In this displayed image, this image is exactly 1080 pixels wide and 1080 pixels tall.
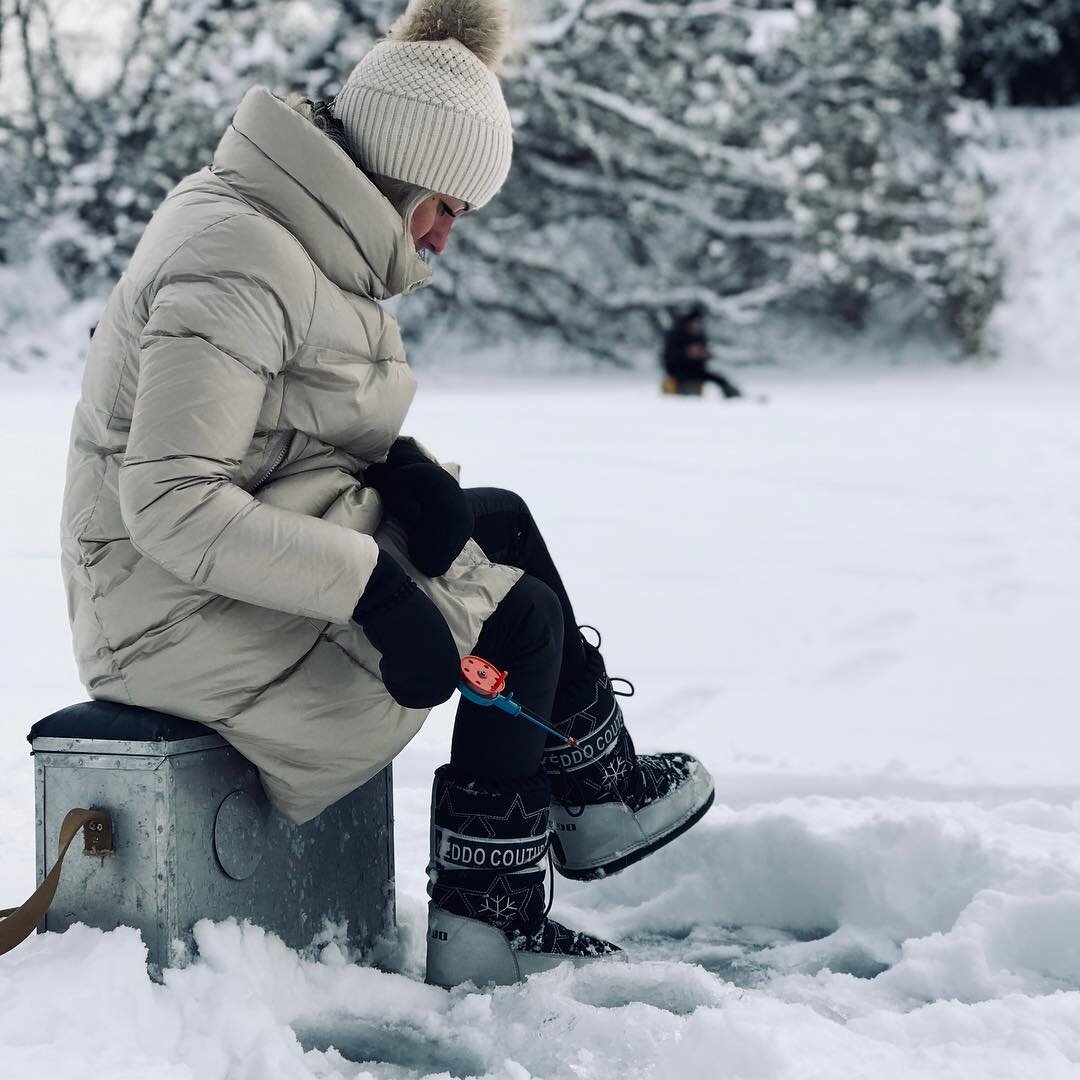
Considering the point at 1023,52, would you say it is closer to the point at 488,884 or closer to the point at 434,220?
the point at 434,220

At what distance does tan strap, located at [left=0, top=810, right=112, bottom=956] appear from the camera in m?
1.51

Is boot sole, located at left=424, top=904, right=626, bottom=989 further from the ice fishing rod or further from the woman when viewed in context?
the ice fishing rod

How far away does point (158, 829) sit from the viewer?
5.12ft

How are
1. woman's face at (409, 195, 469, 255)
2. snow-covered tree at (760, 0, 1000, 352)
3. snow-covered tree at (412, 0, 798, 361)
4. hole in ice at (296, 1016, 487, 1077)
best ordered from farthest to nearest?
1. snow-covered tree at (760, 0, 1000, 352)
2. snow-covered tree at (412, 0, 798, 361)
3. woman's face at (409, 195, 469, 255)
4. hole in ice at (296, 1016, 487, 1077)

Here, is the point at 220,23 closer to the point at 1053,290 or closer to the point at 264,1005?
the point at 1053,290

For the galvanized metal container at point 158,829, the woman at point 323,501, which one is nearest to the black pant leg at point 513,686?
the woman at point 323,501

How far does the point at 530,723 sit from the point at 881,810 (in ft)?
2.74

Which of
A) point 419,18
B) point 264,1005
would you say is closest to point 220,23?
point 419,18

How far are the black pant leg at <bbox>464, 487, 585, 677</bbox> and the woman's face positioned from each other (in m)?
0.35

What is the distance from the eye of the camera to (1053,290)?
48.7ft

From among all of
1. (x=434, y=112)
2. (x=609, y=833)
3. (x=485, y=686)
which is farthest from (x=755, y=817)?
(x=434, y=112)

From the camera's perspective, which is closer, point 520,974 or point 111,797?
point 111,797

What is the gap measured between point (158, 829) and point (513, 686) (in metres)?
0.49

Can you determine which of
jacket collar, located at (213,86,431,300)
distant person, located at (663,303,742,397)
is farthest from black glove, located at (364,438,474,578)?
distant person, located at (663,303,742,397)
